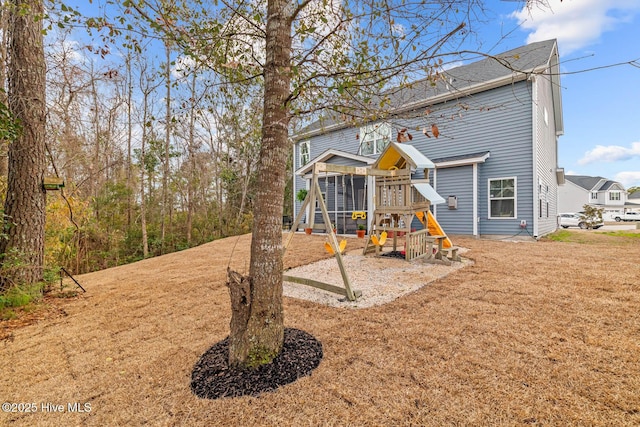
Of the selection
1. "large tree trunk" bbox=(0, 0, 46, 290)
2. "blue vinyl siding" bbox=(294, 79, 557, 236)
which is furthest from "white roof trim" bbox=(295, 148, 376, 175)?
"large tree trunk" bbox=(0, 0, 46, 290)

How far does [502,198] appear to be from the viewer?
952cm

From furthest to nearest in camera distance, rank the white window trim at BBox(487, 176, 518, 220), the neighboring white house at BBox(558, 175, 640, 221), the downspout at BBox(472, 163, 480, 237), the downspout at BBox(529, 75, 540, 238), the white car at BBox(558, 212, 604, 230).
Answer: the neighboring white house at BBox(558, 175, 640, 221) < the white car at BBox(558, 212, 604, 230) < the downspout at BBox(472, 163, 480, 237) < the white window trim at BBox(487, 176, 518, 220) < the downspout at BBox(529, 75, 540, 238)

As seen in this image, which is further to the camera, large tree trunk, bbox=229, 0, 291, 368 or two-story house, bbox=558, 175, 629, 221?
two-story house, bbox=558, 175, 629, 221

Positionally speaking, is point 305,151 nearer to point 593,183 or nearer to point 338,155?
point 338,155

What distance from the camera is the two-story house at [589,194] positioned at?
33.4 m

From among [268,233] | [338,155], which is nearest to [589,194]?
[338,155]

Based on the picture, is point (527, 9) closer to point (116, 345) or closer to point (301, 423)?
point (301, 423)

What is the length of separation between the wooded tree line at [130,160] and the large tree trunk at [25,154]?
0.34 metres

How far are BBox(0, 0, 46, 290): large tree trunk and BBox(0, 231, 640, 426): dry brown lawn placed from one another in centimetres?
98

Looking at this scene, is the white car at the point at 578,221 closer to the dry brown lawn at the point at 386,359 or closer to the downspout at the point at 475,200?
the downspout at the point at 475,200

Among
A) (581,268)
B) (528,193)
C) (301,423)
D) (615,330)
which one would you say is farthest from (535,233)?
(301,423)

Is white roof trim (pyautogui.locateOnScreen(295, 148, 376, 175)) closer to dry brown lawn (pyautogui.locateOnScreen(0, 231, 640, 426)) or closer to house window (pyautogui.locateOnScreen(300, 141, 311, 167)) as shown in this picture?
house window (pyautogui.locateOnScreen(300, 141, 311, 167))

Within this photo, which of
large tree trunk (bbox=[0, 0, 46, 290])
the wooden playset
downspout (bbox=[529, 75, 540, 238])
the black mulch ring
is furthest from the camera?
downspout (bbox=[529, 75, 540, 238])

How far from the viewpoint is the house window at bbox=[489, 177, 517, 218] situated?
30.6 feet
